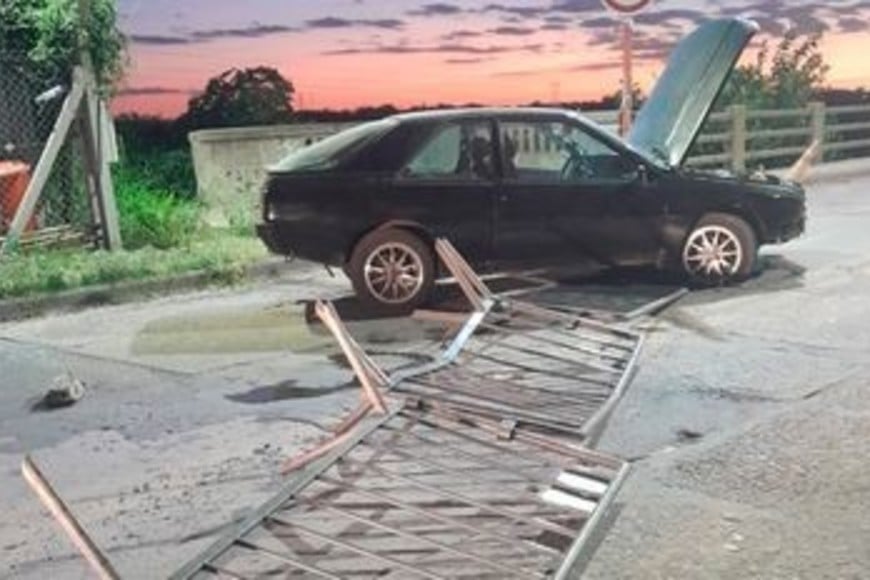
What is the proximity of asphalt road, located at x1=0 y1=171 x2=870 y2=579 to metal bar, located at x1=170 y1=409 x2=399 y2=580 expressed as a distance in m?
0.32

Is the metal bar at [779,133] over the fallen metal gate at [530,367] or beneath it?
over

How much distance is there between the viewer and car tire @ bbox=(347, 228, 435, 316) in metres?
9.91

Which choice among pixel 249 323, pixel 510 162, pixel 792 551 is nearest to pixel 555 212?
pixel 510 162

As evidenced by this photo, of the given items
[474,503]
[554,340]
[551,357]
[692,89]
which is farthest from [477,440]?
[692,89]

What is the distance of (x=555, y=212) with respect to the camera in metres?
10.1

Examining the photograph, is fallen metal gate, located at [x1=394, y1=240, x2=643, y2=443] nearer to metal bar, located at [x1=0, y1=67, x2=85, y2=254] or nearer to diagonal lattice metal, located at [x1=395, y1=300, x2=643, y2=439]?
diagonal lattice metal, located at [x1=395, y1=300, x2=643, y2=439]

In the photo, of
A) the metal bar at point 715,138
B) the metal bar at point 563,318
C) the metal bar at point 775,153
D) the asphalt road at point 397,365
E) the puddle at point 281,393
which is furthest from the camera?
the metal bar at point 775,153

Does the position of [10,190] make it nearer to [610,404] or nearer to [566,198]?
[566,198]

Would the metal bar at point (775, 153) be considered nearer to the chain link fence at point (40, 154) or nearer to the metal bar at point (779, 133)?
the metal bar at point (779, 133)

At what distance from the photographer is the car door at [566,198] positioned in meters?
10.1

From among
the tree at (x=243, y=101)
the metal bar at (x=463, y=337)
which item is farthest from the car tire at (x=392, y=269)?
→ the tree at (x=243, y=101)

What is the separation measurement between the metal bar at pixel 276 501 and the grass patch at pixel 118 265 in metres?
5.84

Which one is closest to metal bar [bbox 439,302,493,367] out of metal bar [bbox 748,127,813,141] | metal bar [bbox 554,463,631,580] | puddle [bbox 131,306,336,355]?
puddle [bbox 131,306,336,355]

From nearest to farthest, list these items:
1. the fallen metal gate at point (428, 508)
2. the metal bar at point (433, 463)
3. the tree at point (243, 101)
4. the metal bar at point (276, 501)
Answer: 1. the metal bar at point (276, 501)
2. the fallen metal gate at point (428, 508)
3. the metal bar at point (433, 463)
4. the tree at point (243, 101)
